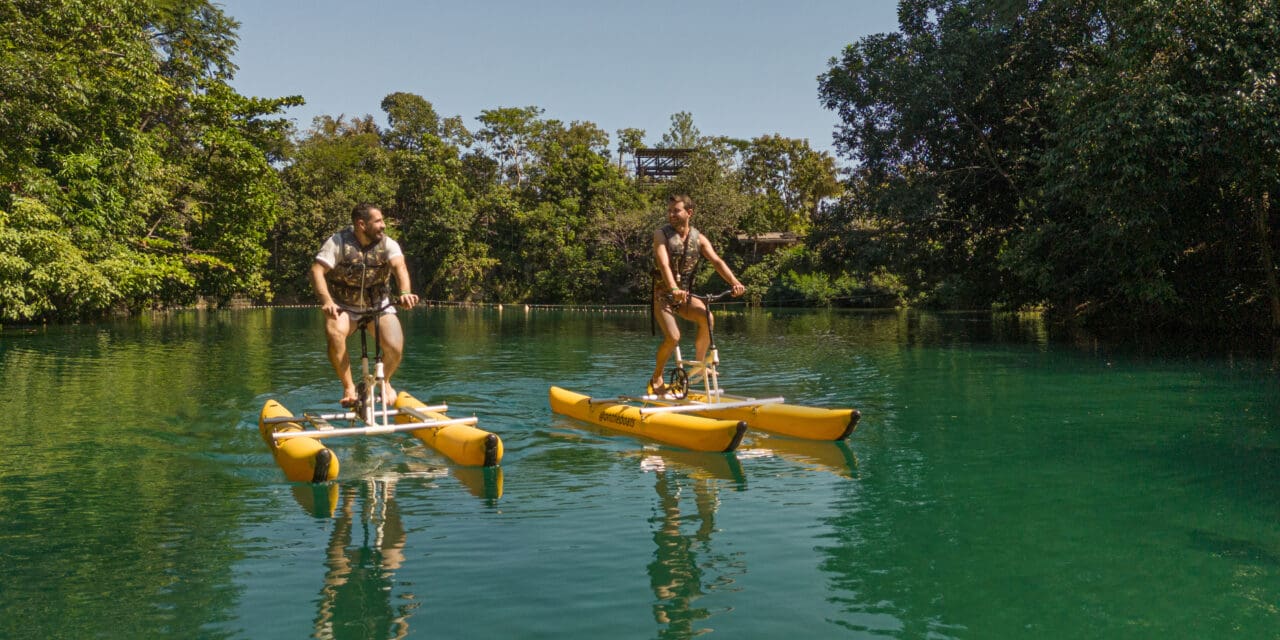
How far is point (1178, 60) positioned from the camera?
20.2 m

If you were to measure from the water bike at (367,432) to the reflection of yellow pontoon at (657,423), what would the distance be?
80.6 inches

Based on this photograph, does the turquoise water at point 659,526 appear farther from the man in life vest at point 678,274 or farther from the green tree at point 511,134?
the green tree at point 511,134

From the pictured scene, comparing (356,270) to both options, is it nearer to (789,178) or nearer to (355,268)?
(355,268)

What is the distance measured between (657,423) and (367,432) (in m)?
3.19

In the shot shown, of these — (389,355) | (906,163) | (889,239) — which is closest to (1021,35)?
(906,163)

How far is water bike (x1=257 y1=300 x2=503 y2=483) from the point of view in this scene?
8.16 metres

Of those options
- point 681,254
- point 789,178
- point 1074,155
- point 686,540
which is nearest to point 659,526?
point 686,540

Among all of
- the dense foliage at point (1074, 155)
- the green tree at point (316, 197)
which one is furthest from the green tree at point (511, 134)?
the dense foliage at point (1074, 155)

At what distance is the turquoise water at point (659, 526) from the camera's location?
503 cm

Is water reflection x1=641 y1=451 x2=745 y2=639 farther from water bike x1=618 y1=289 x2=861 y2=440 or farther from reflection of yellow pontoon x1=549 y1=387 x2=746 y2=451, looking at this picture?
water bike x1=618 y1=289 x2=861 y2=440

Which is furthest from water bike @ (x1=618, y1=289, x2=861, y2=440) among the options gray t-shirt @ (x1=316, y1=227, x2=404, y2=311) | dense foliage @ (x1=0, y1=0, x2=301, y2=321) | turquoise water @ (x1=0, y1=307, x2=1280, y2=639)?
dense foliage @ (x1=0, y1=0, x2=301, y2=321)

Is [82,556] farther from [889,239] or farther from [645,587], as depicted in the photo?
[889,239]

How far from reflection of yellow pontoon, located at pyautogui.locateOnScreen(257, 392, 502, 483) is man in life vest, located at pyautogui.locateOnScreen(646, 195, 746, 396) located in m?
2.73

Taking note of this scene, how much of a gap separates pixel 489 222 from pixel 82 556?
75718 mm
